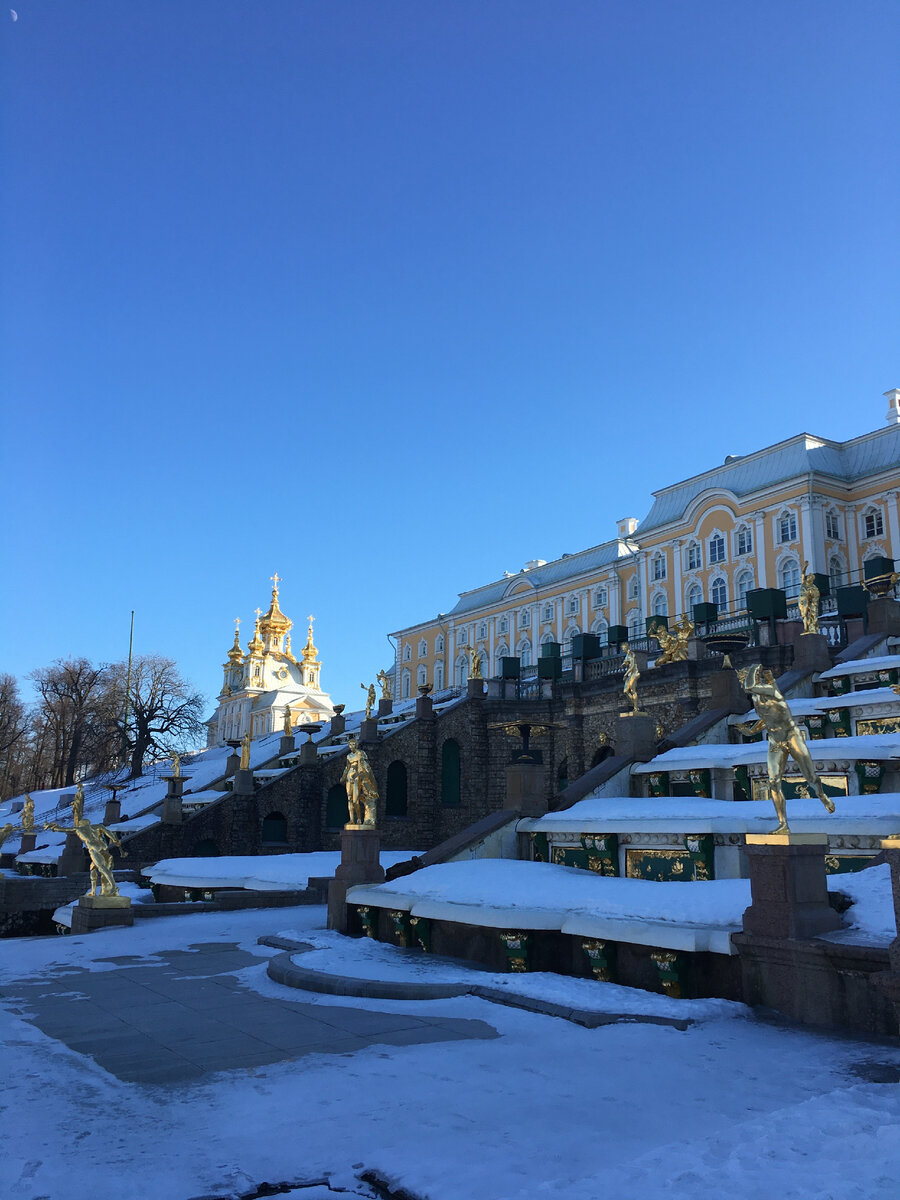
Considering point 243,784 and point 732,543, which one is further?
point 732,543

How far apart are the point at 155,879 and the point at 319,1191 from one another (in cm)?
1905

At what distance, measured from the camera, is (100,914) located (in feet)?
52.9

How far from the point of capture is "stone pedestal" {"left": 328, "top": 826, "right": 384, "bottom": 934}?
14.5 meters

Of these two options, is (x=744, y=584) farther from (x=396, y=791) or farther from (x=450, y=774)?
(x=396, y=791)

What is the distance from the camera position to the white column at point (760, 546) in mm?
46156

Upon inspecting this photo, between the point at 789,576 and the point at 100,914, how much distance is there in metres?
37.0

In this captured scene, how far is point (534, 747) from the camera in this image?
121 ft

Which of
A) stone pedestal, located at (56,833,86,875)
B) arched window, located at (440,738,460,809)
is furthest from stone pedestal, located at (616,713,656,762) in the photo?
arched window, located at (440,738,460,809)

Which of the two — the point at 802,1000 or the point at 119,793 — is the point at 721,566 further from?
the point at 802,1000

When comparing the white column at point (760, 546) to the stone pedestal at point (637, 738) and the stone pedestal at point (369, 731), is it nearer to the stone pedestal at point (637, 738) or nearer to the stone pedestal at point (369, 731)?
the stone pedestal at point (369, 731)

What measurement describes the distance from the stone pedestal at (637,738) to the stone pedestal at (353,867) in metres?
5.87

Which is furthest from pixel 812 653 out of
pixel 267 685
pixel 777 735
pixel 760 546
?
pixel 267 685

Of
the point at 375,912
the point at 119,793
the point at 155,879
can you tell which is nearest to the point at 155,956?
the point at 375,912

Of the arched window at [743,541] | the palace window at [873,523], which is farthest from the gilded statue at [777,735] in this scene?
the arched window at [743,541]
